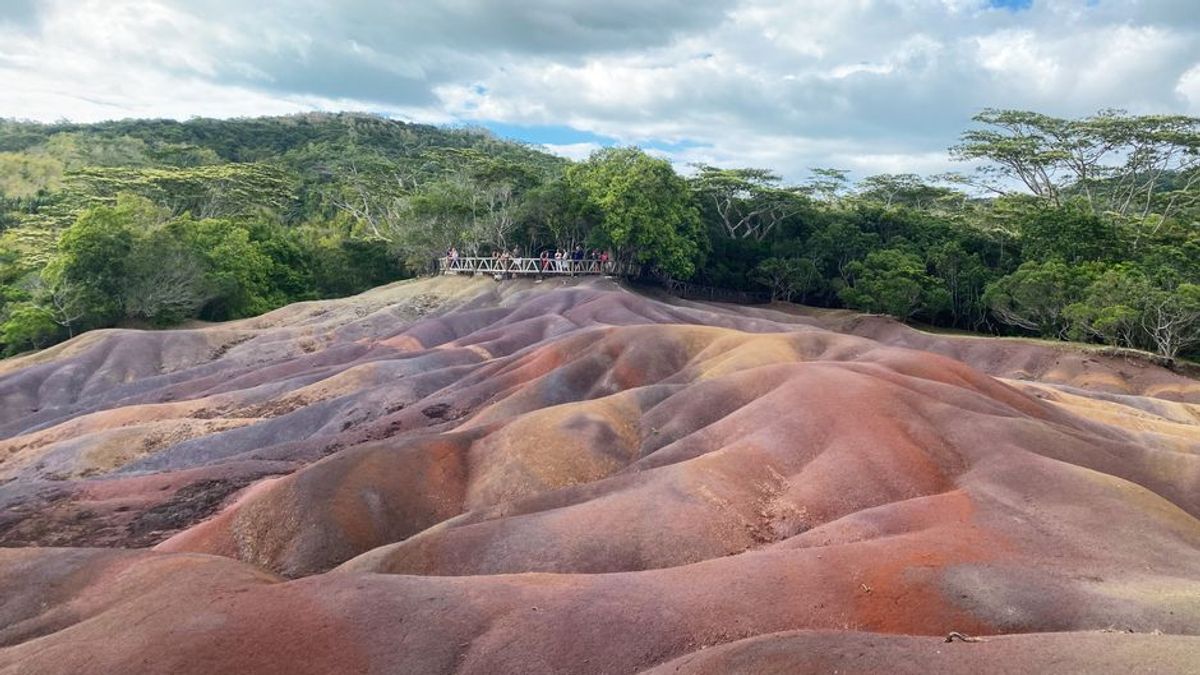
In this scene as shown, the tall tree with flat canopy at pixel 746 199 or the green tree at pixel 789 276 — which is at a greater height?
the tall tree with flat canopy at pixel 746 199

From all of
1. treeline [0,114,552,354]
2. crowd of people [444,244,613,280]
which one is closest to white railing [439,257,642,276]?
crowd of people [444,244,613,280]

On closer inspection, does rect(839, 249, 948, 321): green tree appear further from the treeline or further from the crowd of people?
the treeline

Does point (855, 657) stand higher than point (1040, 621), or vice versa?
point (855, 657)

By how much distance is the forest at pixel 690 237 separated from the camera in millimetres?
66188

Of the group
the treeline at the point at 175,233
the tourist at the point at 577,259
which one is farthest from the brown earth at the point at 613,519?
the tourist at the point at 577,259

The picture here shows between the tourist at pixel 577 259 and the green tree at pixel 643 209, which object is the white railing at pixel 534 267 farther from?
the green tree at pixel 643 209

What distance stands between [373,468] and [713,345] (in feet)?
69.2

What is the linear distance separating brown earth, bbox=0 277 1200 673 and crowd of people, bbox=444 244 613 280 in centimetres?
2915

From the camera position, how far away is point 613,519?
73.7ft

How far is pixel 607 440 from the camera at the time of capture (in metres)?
30.6

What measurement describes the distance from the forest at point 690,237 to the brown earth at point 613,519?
17112 millimetres

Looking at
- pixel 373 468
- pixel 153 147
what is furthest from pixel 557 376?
pixel 153 147

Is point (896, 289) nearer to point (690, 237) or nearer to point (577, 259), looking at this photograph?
point (690, 237)

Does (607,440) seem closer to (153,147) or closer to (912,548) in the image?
(912,548)
